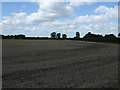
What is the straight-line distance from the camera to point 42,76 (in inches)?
286

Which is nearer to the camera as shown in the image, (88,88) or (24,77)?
(88,88)

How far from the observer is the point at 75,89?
547cm

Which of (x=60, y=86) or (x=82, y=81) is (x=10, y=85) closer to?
(x=60, y=86)

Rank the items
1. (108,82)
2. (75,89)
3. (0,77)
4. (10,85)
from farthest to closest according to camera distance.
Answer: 1. (0,77)
2. (108,82)
3. (10,85)
4. (75,89)

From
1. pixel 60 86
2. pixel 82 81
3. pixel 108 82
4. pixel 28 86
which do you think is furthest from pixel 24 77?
pixel 108 82

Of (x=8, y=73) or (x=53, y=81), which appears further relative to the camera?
(x=8, y=73)

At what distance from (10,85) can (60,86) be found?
2.00 metres

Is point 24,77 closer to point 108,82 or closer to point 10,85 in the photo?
point 10,85

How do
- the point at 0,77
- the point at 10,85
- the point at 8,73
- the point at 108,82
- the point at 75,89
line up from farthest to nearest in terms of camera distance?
the point at 8,73 < the point at 0,77 < the point at 108,82 < the point at 10,85 < the point at 75,89

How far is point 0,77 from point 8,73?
746 millimetres

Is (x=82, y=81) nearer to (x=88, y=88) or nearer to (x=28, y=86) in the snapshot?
(x=88, y=88)

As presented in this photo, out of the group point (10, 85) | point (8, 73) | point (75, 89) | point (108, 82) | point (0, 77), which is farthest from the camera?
point (8, 73)

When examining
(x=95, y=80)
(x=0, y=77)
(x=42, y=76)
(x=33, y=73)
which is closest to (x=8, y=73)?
(x=0, y=77)

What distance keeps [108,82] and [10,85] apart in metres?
4.09
